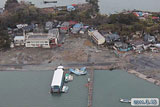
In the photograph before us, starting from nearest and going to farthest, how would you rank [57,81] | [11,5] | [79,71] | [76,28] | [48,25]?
1. [57,81]
2. [79,71]
3. [76,28]
4. [48,25]
5. [11,5]

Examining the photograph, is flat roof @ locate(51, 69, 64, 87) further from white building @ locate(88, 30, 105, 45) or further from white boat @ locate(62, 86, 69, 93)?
white building @ locate(88, 30, 105, 45)

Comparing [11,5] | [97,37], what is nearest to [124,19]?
[97,37]

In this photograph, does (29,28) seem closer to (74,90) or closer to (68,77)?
(68,77)

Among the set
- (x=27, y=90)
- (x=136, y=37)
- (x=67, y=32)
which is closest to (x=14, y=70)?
(x=27, y=90)

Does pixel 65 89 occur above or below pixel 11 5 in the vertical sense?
below

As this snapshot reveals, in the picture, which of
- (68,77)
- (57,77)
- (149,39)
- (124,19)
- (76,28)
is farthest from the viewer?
(124,19)

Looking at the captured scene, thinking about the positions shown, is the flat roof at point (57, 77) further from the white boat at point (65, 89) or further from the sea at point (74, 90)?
the sea at point (74, 90)

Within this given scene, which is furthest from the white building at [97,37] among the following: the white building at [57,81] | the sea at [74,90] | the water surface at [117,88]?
the white building at [57,81]
